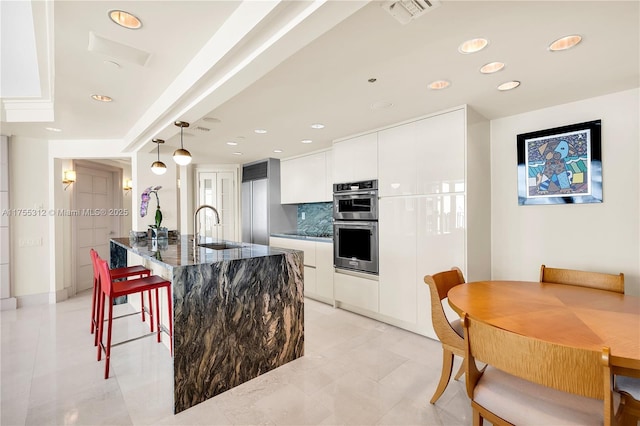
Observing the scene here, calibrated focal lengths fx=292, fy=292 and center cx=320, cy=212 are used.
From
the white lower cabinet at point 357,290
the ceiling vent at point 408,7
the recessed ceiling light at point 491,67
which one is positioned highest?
the recessed ceiling light at point 491,67

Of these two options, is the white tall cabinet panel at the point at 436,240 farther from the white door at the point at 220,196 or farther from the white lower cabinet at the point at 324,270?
the white door at the point at 220,196

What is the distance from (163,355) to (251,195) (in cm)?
348

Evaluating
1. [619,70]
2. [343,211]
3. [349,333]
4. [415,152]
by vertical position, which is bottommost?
[349,333]

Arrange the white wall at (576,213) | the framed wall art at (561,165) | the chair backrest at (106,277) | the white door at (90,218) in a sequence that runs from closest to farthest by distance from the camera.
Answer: the chair backrest at (106,277), the white wall at (576,213), the framed wall art at (561,165), the white door at (90,218)

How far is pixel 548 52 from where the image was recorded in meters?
1.84

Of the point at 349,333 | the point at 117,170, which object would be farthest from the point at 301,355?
the point at 117,170

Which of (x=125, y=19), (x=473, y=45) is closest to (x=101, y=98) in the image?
(x=125, y=19)

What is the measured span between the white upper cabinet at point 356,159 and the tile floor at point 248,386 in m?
1.88

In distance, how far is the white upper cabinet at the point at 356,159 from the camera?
3553mm

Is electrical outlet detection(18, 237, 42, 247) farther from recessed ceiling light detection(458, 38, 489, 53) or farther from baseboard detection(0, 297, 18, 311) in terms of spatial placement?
recessed ceiling light detection(458, 38, 489, 53)

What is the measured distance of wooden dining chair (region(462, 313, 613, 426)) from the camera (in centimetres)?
101

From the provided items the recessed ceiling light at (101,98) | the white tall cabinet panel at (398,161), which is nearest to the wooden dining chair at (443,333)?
the white tall cabinet panel at (398,161)

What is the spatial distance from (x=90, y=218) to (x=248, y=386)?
5.00 metres

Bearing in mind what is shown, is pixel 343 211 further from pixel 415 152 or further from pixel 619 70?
pixel 619 70
